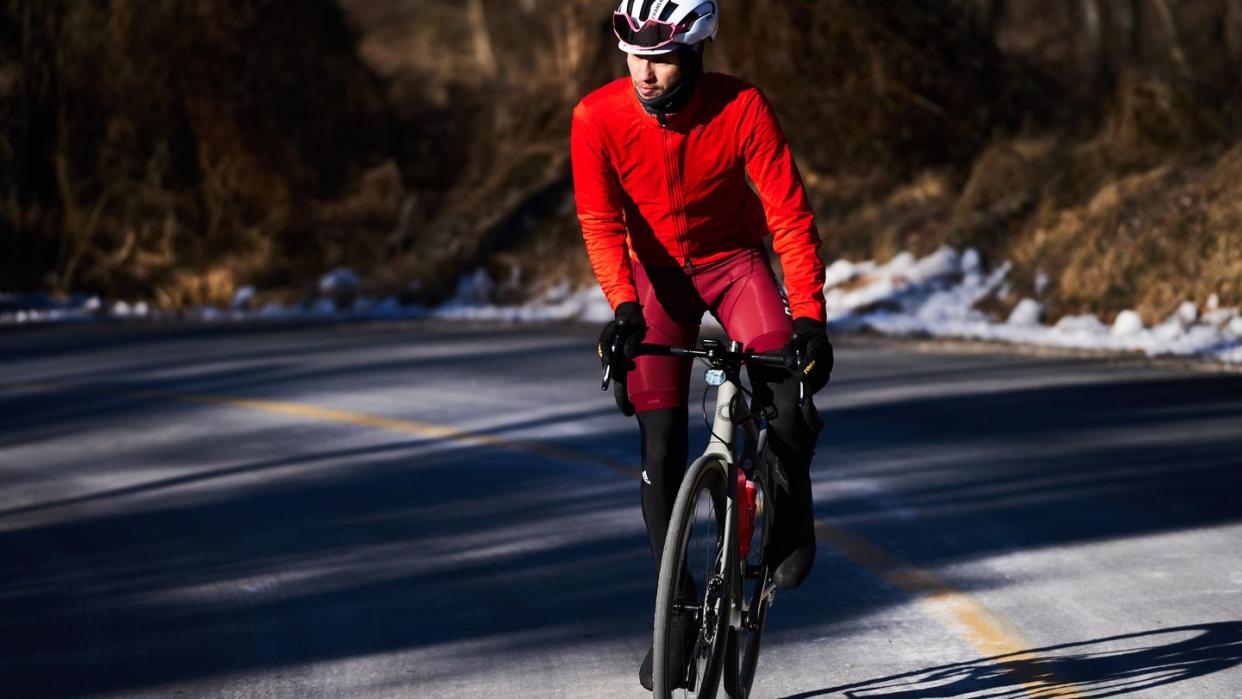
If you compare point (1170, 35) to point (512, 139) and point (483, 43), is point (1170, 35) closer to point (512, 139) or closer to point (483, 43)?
point (512, 139)

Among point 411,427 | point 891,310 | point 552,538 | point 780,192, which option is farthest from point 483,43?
point 780,192

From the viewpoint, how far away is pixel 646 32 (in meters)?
5.30

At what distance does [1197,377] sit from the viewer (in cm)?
1284

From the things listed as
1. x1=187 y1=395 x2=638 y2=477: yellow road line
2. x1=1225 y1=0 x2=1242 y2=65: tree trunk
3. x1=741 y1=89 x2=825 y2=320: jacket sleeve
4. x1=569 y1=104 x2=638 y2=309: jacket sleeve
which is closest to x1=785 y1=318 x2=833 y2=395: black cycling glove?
x1=741 y1=89 x2=825 y2=320: jacket sleeve

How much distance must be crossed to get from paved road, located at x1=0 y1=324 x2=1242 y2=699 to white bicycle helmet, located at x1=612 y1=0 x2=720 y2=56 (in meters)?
2.07

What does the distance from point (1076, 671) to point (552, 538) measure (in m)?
3.10

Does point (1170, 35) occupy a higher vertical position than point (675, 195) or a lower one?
lower

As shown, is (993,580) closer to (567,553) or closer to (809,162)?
(567,553)

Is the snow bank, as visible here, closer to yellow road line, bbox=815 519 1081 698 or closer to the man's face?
yellow road line, bbox=815 519 1081 698

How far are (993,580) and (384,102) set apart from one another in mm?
20584

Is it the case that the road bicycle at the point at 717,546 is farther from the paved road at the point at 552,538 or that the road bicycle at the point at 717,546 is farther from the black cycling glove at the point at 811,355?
the paved road at the point at 552,538

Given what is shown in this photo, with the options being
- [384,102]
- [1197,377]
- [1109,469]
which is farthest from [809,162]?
[1109,469]

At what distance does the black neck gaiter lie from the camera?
5457 mm

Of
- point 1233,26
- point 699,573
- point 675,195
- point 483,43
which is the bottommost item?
point 699,573
